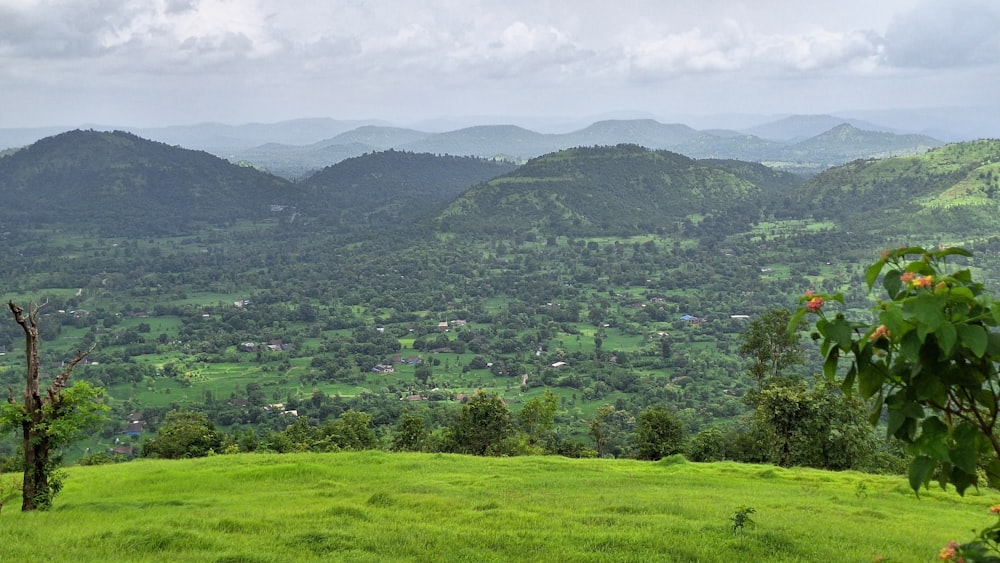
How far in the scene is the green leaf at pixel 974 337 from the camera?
2.98m

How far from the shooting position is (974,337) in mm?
3035

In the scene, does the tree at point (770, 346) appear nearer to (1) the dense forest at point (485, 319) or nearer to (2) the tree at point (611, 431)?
(1) the dense forest at point (485, 319)

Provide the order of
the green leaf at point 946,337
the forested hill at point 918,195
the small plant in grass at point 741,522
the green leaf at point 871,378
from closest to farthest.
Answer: the green leaf at point 946,337, the green leaf at point 871,378, the small plant in grass at point 741,522, the forested hill at point 918,195

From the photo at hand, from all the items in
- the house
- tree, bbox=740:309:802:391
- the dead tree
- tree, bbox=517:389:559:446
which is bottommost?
the house

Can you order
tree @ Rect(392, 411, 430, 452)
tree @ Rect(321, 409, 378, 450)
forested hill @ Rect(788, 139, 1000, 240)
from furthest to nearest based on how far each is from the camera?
forested hill @ Rect(788, 139, 1000, 240)
tree @ Rect(392, 411, 430, 452)
tree @ Rect(321, 409, 378, 450)

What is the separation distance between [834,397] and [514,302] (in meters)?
110

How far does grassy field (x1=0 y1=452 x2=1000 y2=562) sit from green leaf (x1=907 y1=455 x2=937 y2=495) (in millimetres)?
8186

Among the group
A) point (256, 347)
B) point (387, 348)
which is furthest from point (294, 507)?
point (256, 347)

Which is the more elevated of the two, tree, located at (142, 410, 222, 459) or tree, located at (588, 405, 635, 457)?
tree, located at (142, 410, 222, 459)

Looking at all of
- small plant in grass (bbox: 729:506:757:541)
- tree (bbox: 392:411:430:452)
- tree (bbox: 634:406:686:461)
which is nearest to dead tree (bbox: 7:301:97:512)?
small plant in grass (bbox: 729:506:757:541)

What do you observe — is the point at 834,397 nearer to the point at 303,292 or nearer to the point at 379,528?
the point at 379,528

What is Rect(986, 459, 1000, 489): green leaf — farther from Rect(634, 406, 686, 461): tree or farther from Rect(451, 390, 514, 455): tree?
Rect(451, 390, 514, 455): tree

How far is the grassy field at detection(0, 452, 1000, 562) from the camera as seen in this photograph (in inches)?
441

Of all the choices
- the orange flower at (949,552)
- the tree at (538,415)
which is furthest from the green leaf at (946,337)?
the tree at (538,415)
